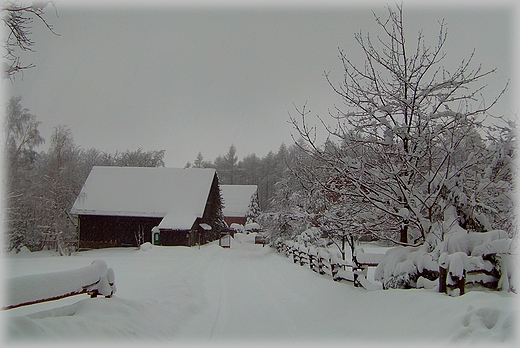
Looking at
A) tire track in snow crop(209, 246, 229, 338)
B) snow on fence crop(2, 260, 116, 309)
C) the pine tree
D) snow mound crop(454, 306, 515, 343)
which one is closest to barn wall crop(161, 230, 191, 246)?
tire track in snow crop(209, 246, 229, 338)

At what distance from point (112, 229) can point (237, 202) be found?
108 feet

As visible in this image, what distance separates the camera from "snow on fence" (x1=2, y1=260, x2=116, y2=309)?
194 inches

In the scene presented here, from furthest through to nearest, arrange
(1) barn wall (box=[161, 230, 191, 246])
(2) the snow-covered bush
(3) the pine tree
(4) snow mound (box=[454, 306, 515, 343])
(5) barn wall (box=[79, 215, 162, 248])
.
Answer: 1. (3) the pine tree
2. (5) barn wall (box=[79, 215, 162, 248])
3. (1) barn wall (box=[161, 230, 191, 246])
4. (2) the snow-covered bush
5. (4) snow mound (box=[454, 306, 515, 343])

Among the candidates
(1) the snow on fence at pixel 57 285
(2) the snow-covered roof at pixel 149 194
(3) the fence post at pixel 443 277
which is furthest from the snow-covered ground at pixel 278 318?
(2) the snow-covered roof at pixel 149 194

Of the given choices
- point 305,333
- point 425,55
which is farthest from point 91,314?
point 425,55

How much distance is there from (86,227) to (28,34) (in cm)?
3189

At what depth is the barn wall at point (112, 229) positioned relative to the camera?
35.1m

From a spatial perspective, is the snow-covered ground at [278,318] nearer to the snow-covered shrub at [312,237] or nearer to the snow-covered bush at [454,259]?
the snow-covered bush at [454,259]

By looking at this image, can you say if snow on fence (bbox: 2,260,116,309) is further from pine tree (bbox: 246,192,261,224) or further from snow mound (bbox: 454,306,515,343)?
pine tree (bbox: 246,192,261,224)

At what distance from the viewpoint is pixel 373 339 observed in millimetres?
5816

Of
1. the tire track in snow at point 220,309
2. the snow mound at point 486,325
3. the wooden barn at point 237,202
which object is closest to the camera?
the snow mound at point 486,325

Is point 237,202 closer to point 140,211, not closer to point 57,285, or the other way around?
point 140,211

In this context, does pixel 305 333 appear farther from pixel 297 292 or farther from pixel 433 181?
pixel 297 292

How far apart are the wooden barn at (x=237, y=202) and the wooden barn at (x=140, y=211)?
2674 centimetres
